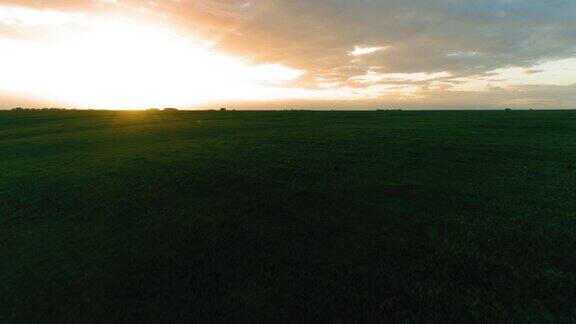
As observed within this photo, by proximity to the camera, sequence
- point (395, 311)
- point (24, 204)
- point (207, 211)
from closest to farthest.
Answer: point (395, 311) < point (207, 211) < point (24, 204)

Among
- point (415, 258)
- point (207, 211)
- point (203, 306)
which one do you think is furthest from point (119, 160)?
point (415, 258)

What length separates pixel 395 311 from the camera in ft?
21.7

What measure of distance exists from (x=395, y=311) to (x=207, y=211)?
7.81 meters

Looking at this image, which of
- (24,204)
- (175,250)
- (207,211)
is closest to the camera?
(175,250)

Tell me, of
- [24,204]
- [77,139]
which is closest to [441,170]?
[24,204]

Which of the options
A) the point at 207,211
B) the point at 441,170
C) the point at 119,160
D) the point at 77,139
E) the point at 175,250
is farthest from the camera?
the point at 77,139

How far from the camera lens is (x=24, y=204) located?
1318 centimetres

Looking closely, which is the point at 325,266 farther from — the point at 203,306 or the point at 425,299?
the point at 203,306

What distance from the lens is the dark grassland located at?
22.5 ft

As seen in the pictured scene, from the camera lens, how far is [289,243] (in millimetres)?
9664

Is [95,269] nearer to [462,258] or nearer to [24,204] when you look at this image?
[24,204]

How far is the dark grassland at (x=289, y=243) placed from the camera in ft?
22.5

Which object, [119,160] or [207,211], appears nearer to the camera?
[207,211]

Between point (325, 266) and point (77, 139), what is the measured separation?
114 ft
